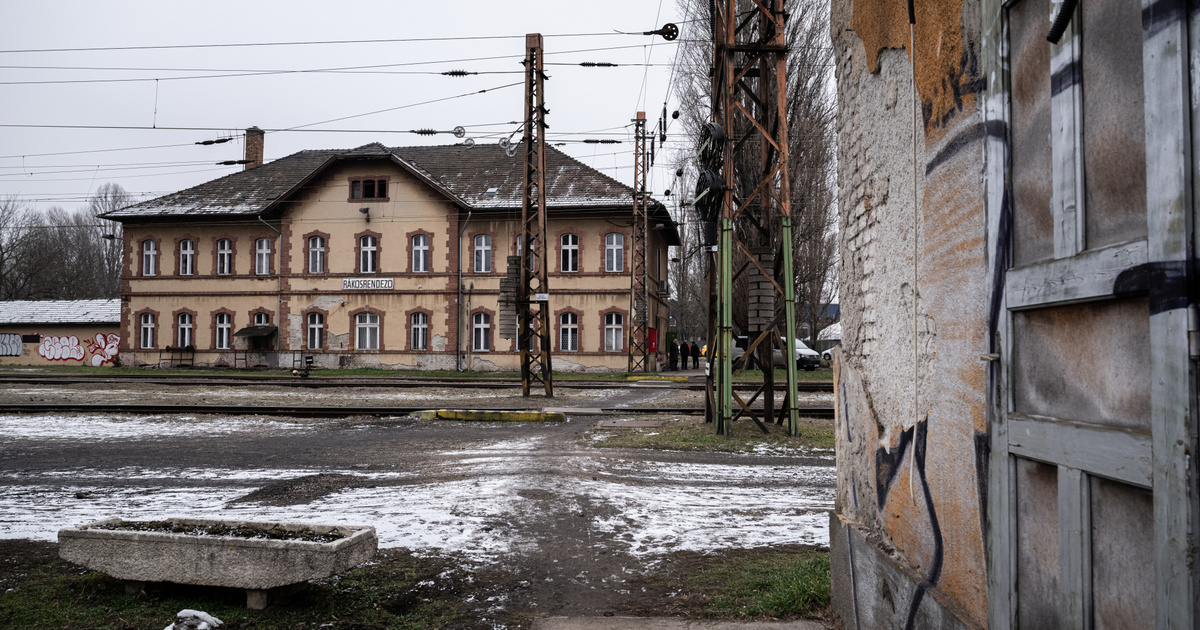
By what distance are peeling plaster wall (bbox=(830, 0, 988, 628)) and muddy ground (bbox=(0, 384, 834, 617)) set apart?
Result: 146 centimetres

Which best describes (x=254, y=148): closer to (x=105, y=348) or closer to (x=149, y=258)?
(x=149, y=258)

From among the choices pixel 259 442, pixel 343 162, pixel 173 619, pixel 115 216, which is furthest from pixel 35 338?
pixel 173 619

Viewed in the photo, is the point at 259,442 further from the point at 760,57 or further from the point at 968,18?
the point at 968,18

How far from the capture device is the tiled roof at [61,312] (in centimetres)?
4406

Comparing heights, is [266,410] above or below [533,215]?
below

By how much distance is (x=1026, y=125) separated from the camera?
244cm

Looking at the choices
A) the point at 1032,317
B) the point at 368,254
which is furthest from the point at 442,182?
the point at 1032,317

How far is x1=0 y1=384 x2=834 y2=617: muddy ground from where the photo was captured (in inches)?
224

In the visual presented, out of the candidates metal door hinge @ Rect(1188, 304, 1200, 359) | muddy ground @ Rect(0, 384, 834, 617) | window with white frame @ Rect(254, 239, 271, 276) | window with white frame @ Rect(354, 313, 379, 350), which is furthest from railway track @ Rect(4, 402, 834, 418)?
Answer: window with white frame @ Rect(254, 239, 271, 276)

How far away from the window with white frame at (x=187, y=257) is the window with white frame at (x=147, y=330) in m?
2.73

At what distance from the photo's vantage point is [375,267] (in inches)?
1420

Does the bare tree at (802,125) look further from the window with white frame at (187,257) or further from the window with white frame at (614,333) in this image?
the window with white frame at (187,257)

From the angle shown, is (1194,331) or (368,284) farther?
(368,284)

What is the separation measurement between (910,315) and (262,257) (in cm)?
3794
